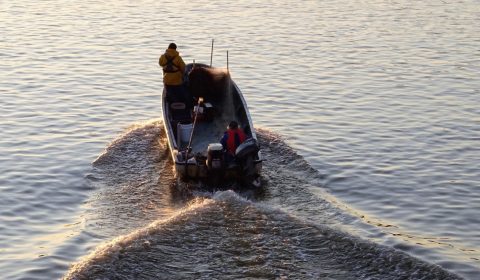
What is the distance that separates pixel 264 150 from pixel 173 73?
3.18 metres

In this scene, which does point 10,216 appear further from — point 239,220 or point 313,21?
point 313,21

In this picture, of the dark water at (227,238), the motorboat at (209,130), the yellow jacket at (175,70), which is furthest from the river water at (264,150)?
the yellow jacket at (175,70)

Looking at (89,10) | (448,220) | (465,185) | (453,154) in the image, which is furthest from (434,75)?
(89,10)

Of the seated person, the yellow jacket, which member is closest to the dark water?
the seated person

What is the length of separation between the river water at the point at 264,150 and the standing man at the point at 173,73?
120 cm

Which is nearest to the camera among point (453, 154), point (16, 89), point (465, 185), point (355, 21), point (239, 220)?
point (239, 220)

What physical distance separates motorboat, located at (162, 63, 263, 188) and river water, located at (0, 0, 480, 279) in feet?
2.18

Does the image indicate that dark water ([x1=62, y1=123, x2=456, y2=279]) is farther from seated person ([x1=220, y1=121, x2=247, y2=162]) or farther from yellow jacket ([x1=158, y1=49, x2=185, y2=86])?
yellow jacket ([x1=158, y1=49, x2=185, y2=86])

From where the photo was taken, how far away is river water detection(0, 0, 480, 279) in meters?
14.9

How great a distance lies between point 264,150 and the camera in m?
21.6

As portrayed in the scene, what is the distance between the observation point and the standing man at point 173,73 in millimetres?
22422

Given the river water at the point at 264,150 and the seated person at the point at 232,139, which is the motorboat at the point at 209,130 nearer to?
the seated person at the point at 232,139

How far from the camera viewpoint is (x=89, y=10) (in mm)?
43406

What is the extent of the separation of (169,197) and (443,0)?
101 ft
